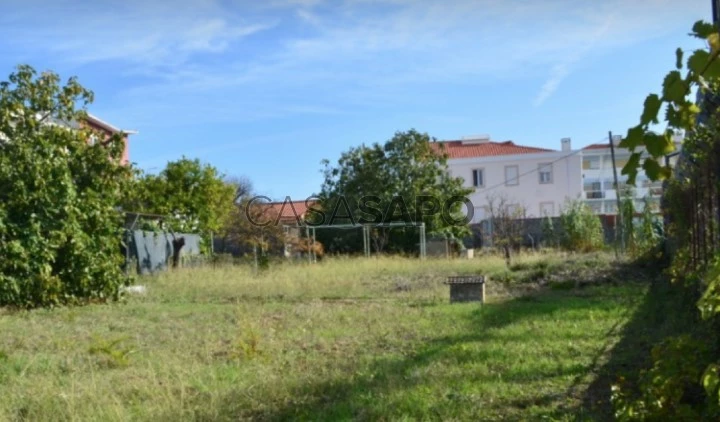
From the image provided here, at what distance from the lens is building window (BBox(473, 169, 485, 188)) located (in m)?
43.3

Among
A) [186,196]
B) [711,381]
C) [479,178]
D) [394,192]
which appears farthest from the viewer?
[479,178]

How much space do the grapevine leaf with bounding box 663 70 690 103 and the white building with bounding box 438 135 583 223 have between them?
4072 cm

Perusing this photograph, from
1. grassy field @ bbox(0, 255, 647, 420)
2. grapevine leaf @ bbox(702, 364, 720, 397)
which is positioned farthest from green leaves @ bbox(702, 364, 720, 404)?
grassy field @ bbox(0, 255, 647, 420)

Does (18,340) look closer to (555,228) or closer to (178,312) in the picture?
(178,312)

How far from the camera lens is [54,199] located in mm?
12492

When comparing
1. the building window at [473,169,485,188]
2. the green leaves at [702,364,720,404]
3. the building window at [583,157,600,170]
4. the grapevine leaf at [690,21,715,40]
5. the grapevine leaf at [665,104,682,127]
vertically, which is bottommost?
the green leaves at [702,364,720,404]

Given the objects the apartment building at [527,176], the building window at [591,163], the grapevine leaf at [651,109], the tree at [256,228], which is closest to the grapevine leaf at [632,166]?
the grapevine leaf at [651,109]

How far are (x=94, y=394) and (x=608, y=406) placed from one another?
3.65 metres

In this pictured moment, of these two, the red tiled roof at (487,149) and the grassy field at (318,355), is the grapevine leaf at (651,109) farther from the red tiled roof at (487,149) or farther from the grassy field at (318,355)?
the red tiled roof at (487,149)

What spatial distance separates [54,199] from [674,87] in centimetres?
1252

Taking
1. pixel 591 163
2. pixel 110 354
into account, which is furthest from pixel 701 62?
pixel 591 163

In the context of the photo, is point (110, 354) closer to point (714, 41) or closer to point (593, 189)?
point (714, 41)

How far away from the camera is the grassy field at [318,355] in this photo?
15.9ft

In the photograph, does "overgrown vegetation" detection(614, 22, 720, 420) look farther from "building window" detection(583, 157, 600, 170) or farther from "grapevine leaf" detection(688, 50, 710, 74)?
"building window" detection(583, 157, 600, 170)
